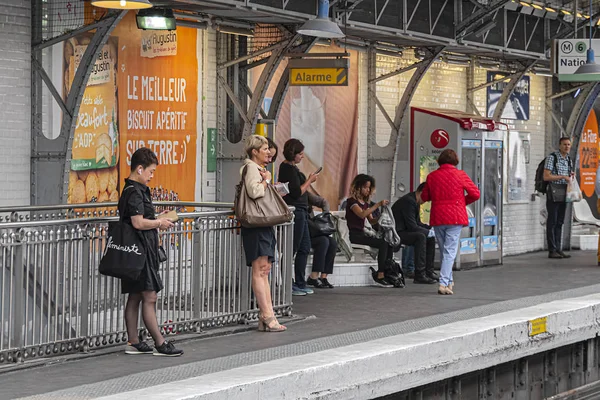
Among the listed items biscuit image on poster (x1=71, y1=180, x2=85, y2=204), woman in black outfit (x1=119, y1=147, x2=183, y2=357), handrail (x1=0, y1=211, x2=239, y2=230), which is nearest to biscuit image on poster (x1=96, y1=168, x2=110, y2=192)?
biscuit image on poster (x1=71, y1=180, x2=85, y2=204)

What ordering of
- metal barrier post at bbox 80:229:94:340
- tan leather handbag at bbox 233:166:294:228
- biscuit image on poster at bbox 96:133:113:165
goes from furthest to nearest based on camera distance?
biscuit image on poster at bbox 96:133:113:165, tan leather handbag at bbox 233:166:294:228, metal barrier post at bbox 80:229:94:340

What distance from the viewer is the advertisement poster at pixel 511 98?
70.9 ft

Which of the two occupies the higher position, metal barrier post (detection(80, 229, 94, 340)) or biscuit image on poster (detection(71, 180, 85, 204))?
biscuit image on poster (detection(71, 180, 85, 204))

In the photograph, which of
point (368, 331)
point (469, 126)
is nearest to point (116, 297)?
point (368, 331)

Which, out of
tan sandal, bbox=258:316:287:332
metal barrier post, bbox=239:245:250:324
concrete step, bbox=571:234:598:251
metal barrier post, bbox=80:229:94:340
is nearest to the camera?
metal barrier post, bbox=80:229:94:340

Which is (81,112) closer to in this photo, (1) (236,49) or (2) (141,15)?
(2) (141,15)

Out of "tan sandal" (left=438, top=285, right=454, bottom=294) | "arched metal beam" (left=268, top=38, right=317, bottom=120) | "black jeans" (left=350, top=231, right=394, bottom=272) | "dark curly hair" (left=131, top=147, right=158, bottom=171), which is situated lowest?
"tan sandal" (left=438, top=285, right=454, bottom=294)

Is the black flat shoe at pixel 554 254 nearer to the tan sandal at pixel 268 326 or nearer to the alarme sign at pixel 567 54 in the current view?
the alarme sign at pixel 567 54

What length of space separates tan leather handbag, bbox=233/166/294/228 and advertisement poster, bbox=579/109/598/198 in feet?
46.2

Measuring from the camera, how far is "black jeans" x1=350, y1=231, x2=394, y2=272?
15.1 metres

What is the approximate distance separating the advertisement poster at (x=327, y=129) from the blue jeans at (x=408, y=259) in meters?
1.55

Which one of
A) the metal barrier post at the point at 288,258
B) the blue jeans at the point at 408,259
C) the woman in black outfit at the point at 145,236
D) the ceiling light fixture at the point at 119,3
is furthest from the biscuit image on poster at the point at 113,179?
the blue jeans at the point at 408,259

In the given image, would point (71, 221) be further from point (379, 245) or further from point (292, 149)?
point (379, 245)

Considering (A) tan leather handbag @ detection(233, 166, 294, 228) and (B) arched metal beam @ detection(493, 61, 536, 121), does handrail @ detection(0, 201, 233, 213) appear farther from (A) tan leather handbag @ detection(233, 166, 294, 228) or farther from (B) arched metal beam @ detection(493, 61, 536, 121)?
(B) arched metal beam @ detection(493, 61, 536, 121)
